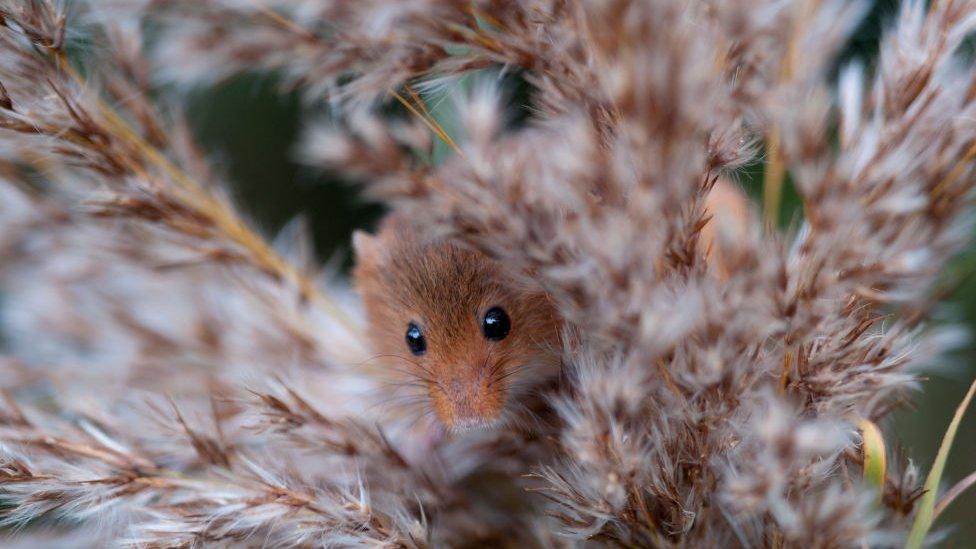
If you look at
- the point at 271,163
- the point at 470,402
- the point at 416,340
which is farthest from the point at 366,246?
the point at 271,163

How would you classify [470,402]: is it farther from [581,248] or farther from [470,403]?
[581,248]

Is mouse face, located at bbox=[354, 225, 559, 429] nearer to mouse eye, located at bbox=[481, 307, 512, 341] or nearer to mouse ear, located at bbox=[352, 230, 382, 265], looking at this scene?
mouse eye, located at bbox=[481, 307, 512, 341]

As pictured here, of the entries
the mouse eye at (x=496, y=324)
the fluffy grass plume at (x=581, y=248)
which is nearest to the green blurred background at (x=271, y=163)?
the fluffy grass plume at (x=581, y=248)

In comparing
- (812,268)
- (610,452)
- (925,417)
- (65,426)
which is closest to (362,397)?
(65,426)

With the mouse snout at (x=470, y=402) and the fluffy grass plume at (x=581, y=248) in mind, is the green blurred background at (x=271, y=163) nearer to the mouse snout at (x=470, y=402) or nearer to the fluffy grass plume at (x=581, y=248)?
the fluffy grass plume at (x=581, y=248)

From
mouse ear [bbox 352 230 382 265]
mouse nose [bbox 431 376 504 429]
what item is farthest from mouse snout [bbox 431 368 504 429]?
mouse ear [bbox 352 230 382 265]

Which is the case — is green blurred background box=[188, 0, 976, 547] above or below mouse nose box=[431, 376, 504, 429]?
below
